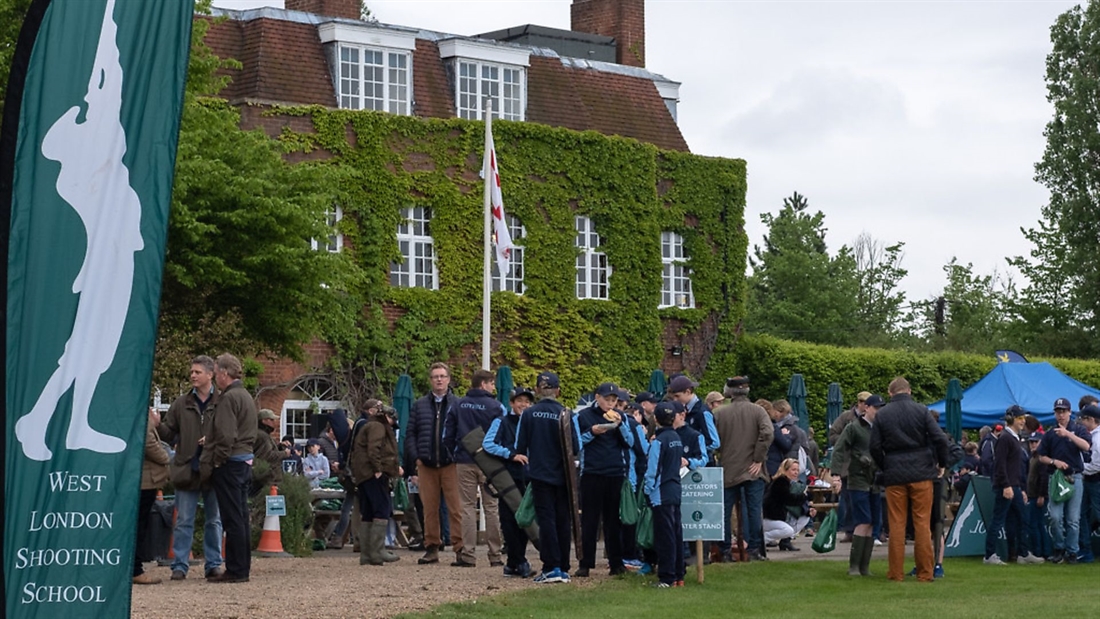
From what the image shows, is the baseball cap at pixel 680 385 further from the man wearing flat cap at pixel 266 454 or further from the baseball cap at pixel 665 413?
the man wearing flat cap at pixel 266 454

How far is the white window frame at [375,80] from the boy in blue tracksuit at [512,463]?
2088 centimetres

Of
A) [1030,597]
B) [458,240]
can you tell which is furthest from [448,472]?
[458,240]

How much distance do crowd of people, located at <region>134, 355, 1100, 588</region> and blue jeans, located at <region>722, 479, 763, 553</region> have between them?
0.07 ft

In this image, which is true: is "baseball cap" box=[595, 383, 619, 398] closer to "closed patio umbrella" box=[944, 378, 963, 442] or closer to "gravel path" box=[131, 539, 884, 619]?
"gravel path" box=[131, 539, 884, 619]

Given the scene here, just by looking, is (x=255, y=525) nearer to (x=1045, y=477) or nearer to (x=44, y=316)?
(x=1045, y=477)

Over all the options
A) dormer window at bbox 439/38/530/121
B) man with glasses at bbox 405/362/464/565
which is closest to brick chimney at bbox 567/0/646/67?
dormer window at bbox 439/38/530/121

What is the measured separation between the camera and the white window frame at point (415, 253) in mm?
37938

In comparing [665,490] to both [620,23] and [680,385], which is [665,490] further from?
[620,23]

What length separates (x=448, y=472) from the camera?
18.7 meters

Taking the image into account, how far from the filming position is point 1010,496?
20.6 metres

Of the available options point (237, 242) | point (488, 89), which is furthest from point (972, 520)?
point (488, 89)

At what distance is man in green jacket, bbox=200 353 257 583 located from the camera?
15.6 m

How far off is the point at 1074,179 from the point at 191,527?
46784 millimetres

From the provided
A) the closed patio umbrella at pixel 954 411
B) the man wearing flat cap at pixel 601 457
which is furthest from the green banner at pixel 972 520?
the man wearing flat cap at pixel 601 457
